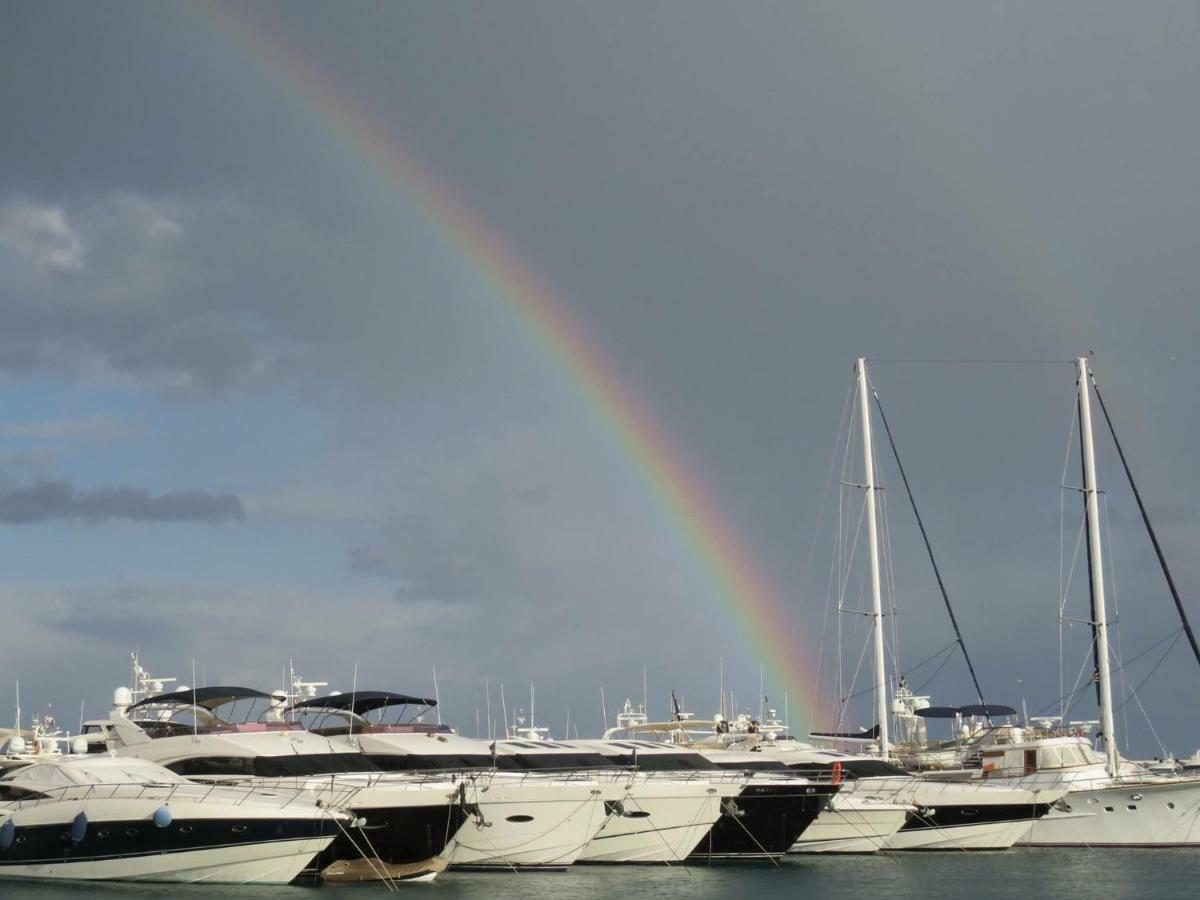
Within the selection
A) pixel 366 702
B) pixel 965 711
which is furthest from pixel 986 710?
pixel 366 702

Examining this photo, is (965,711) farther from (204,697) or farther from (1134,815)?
(204,697)

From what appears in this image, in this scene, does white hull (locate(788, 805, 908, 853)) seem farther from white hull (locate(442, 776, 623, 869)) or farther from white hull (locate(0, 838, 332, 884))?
white hull (locate(0, 838, 332, 884))

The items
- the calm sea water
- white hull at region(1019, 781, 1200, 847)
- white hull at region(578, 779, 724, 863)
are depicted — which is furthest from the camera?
white hull at region(1019, 781, 1200, 847)

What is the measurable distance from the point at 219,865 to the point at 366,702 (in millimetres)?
16466

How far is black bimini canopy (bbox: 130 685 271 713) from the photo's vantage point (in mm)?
56603

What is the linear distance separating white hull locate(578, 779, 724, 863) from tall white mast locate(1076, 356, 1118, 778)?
79.5 ft

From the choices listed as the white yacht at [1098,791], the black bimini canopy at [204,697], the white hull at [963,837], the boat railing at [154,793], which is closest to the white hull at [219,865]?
the boat railing at [154,793]

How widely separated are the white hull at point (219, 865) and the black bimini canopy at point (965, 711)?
51542 mm

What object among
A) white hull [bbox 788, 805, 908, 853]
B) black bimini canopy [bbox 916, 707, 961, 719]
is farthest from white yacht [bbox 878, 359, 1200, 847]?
black bimini canopy [bbox 916, 707, 961, 719]

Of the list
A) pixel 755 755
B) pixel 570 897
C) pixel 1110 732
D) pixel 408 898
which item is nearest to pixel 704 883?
pixel 570 897

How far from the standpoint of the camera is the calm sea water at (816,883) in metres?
44.7

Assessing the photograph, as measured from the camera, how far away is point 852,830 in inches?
2427

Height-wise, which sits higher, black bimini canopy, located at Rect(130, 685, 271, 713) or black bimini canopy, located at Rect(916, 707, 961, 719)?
black bimini canopy, located at Rect(130, 685, 271, 713)

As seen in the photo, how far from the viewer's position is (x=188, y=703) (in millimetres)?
56844
